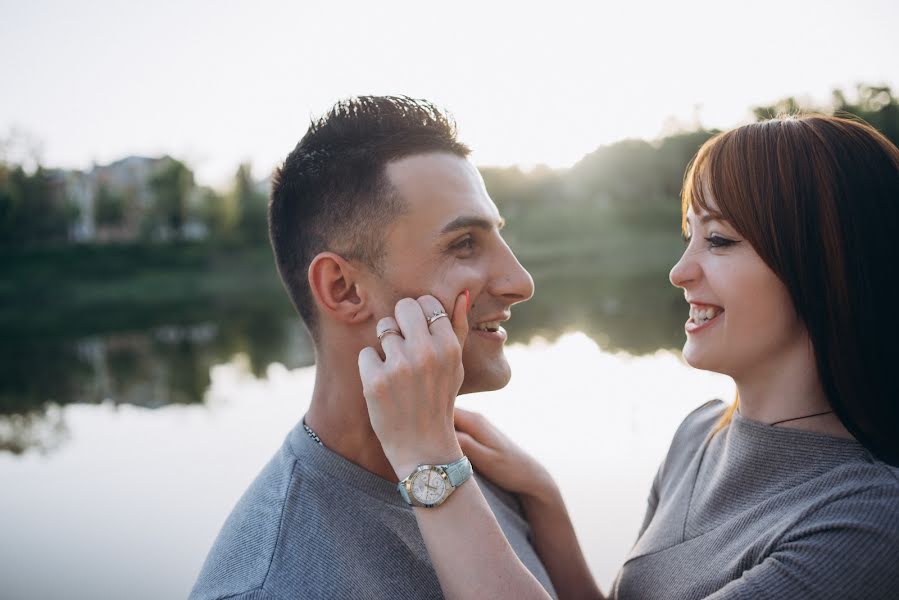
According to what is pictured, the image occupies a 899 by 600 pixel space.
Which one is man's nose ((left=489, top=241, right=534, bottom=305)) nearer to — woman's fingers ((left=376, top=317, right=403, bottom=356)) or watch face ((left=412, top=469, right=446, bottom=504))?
woman's fingers ((left=376, top=317, right=403, bottom=356))

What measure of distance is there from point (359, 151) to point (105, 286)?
4277cm

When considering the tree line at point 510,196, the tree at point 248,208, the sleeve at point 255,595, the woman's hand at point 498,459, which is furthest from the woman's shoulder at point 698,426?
the tree at point 248,208

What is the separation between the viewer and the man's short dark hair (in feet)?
8.68

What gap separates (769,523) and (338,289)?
161cm

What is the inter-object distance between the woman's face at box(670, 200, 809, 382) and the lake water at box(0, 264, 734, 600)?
4.11m

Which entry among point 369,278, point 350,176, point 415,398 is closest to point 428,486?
point 415,398

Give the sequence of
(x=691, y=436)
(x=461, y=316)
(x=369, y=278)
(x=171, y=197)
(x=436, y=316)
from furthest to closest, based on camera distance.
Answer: (x=171, y=197) → (x=691, y=436) → (x=369, y=278) → (x=461, y=316) → (x=436, y=316)

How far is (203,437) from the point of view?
1070 cm

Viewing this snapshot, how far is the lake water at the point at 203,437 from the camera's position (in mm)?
7074

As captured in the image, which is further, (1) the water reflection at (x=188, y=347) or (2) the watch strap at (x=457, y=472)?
(1) the water reflection at (x=188, y=347)

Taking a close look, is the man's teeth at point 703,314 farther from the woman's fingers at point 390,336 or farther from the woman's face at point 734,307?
the woman's fingers at point 390,336

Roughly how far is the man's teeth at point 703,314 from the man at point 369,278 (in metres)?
0.63

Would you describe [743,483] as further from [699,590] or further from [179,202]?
[179,202]

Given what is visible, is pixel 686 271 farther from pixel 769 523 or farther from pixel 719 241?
pixel 769 523
